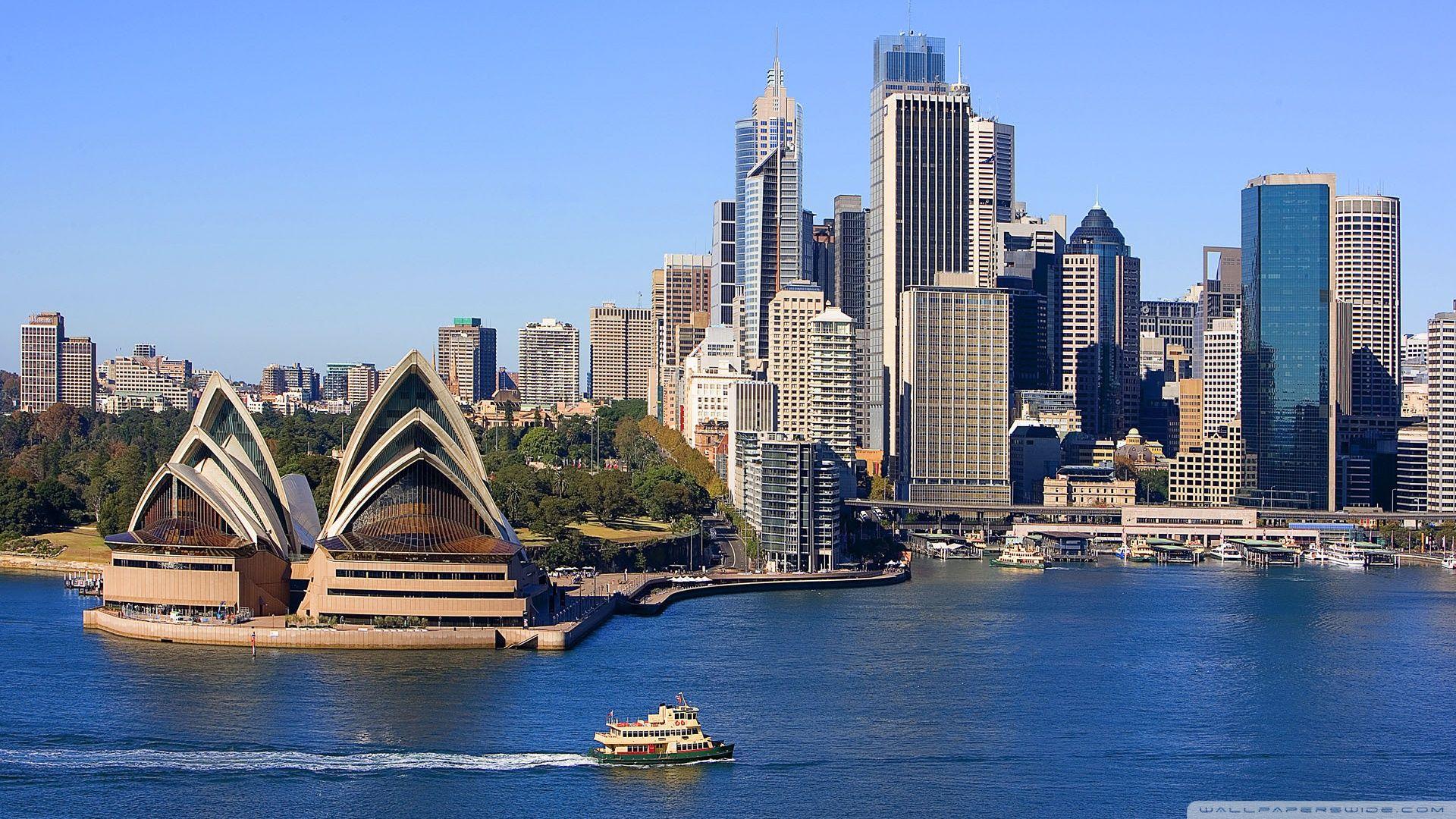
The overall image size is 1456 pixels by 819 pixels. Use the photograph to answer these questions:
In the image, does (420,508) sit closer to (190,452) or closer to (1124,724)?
(190,452)

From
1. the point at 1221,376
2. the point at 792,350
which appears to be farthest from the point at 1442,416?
the point at 792,350

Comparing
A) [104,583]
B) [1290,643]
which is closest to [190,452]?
[104,583]

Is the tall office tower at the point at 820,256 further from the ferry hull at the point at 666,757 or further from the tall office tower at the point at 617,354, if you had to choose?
the ferry hull at the point at 666,757

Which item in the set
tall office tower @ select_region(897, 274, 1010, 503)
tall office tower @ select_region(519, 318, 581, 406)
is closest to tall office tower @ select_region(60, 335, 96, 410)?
tall office tower @ select_region(519, 318, 581, 406)

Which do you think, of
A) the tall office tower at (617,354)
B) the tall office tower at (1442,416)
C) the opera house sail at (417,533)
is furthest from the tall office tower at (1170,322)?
the opera house sail at (417,533)

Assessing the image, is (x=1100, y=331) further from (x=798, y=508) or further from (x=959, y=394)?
(x=798, y=508)
